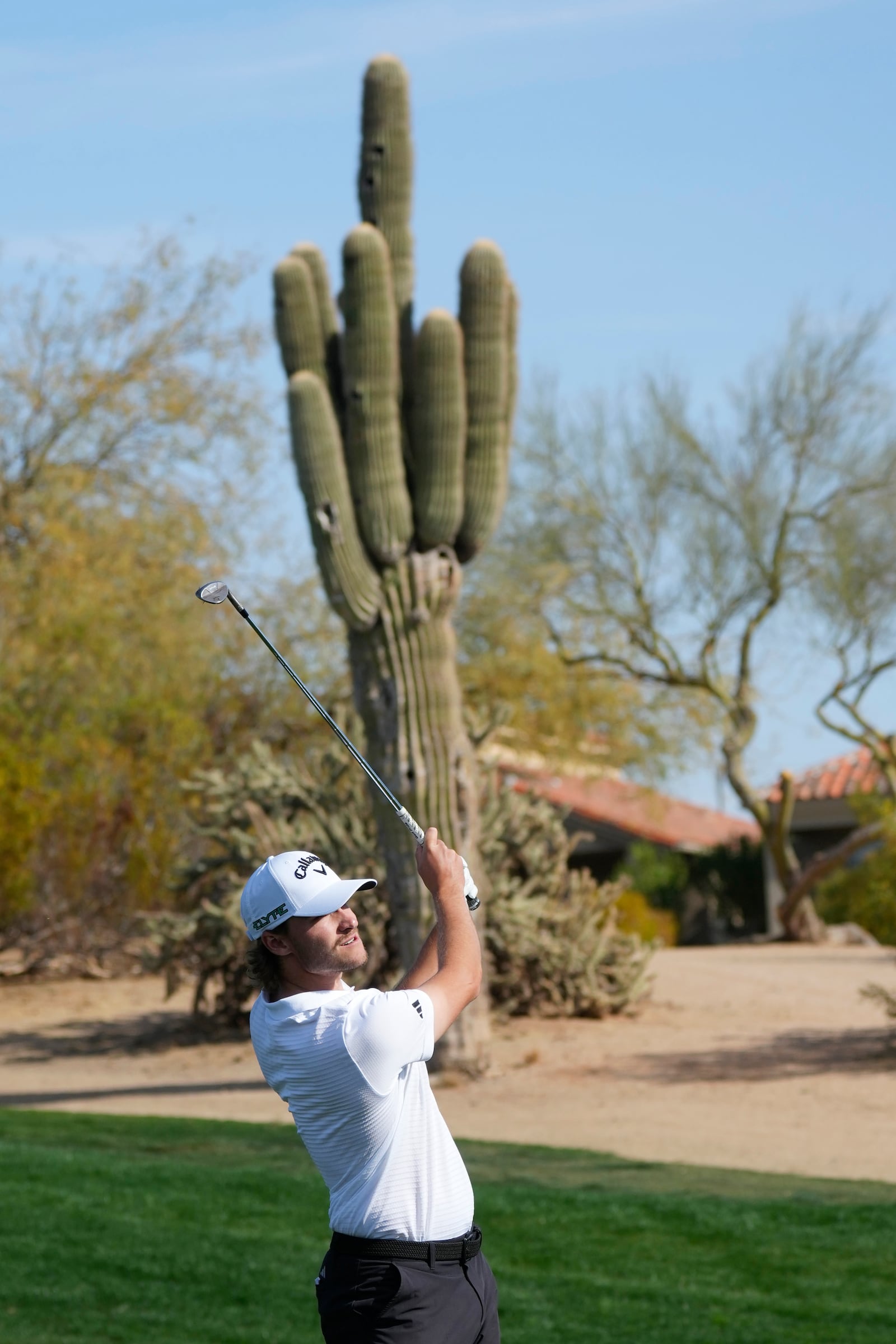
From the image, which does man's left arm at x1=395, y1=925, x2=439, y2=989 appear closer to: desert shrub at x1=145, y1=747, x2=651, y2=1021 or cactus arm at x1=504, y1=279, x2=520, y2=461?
cactus arm at x1=504, y1=279, x2=520, y2=461

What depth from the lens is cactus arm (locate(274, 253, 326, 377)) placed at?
13.1m

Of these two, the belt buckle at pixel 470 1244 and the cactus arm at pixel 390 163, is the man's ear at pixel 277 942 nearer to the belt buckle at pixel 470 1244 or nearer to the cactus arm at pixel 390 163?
the belt buckle at pixel 470 1244

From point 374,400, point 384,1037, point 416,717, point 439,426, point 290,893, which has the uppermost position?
point 374,400

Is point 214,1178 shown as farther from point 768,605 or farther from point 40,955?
point 768,605

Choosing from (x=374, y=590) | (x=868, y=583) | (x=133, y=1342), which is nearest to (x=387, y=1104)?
(x=133, y=1342)

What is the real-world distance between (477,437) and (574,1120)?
512 cm

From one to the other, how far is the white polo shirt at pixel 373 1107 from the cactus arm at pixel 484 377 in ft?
31.7

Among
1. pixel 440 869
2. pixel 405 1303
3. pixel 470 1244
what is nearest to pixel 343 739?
pixel 440 869

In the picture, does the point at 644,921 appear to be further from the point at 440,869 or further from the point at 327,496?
the point at 440,869

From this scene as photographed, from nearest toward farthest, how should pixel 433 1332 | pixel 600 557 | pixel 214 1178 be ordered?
1. pixel 433 1332
2. pixel 214 1178
3. pixel 600 557

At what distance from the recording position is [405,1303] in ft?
10.5

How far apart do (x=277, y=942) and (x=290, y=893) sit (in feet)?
0.39

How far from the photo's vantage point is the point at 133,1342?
6020 mm

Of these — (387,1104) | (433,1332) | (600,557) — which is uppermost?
(600,557)
